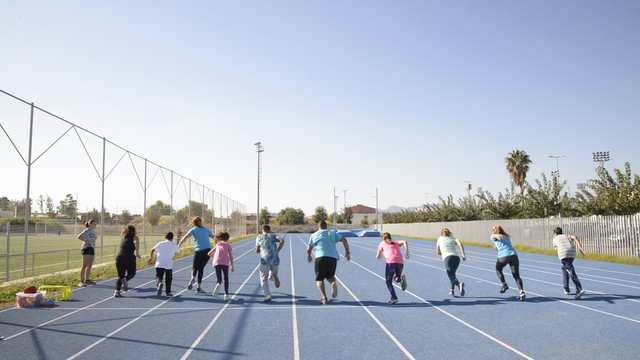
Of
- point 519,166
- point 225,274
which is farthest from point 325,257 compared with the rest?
point 519,166

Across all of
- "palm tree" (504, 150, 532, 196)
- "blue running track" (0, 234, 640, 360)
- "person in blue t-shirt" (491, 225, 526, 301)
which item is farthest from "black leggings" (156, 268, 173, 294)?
"palm tree" (504, 150, 532, 196)

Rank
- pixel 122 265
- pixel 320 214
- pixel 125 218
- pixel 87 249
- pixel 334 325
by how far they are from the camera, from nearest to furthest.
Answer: pixel 334 325
pixel 122 265
pixel 87 249
pixel 125 218
pixel 320 214

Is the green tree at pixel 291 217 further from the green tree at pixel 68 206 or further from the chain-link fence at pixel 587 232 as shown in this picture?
the green tree at pixel 68 206

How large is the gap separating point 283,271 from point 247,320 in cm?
806

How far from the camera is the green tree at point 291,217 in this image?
103m

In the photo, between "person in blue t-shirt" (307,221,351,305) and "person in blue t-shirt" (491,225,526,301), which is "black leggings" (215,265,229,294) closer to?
"person in blue t-shirt" (307,221,351,305)

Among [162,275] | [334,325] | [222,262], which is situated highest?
[222,262]

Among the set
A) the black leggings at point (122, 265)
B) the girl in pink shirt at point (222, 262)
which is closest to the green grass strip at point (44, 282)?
the black leggings at point (122, 265)

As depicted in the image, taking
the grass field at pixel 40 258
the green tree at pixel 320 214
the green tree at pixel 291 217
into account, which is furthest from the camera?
the green tree at pixel 320 214

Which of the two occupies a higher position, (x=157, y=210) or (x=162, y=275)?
(x=157, y=210)

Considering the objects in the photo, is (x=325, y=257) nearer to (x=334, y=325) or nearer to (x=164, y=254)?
(x=334, y=325)

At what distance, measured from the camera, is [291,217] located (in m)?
104

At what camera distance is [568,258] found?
983 cm

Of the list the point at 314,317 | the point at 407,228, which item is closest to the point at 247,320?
the point at 314,317
